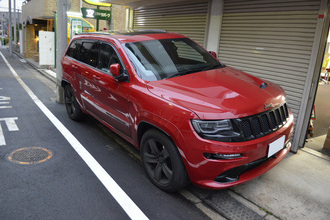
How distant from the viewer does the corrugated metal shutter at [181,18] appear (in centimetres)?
722

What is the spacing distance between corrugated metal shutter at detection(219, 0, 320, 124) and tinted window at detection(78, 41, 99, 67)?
3.18 meters

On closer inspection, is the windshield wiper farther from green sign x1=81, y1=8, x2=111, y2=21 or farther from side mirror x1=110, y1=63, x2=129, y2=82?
green sign x1=81, y1=8, x2=111, y2=21

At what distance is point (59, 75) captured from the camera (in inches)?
308

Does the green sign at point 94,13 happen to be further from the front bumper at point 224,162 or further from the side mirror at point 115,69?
the front bumper at point 224,162

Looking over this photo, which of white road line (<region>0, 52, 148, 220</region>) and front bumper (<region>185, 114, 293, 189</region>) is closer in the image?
front bumper (<region>185, 114, 293, 189</region>)

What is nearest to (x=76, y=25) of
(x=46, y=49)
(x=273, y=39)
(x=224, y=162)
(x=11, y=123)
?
(x=46, y=49)

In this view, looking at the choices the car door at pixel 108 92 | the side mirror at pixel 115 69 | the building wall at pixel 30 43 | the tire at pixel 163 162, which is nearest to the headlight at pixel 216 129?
the tire at pixel 163 162

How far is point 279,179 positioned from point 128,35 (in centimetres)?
316

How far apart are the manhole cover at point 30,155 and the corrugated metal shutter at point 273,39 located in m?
4.33

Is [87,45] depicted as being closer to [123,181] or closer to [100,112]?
[100,112]

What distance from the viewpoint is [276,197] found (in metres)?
3.51

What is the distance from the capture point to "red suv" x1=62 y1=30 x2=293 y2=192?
287cm

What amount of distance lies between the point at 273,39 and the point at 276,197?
10.6ft

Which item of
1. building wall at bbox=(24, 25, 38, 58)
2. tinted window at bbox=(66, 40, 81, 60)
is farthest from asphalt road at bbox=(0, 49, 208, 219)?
building wall at bbox=(24, 25, 38, 58)
